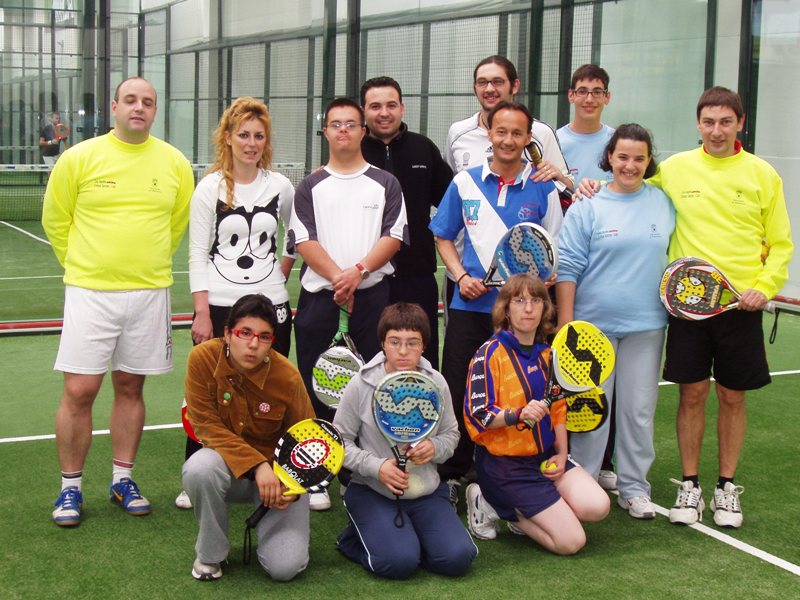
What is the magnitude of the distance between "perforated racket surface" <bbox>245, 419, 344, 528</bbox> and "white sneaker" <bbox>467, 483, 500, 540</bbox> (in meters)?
0.73

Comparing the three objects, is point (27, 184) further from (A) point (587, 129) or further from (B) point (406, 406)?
(B) point (406, 406)

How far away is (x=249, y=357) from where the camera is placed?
A: 13.0ft

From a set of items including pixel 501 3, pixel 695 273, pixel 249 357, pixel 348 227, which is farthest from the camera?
pixel 501 3

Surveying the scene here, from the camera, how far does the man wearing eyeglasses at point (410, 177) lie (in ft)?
16.6

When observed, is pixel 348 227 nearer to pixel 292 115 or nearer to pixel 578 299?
pixel 578 299

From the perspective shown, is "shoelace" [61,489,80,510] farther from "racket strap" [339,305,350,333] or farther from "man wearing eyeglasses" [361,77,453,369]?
"man wearing eyeglasses" [361,77,453,369]

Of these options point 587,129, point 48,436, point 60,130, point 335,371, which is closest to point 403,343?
point 335,371

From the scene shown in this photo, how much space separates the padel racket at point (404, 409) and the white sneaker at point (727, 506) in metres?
1.32

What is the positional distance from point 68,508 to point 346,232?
1.57m

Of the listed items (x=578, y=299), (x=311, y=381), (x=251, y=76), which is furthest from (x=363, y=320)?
(x=251, y=76)

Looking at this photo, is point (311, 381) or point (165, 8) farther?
point (165, 8)

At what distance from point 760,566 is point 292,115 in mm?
8496

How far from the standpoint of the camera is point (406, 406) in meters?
4.12

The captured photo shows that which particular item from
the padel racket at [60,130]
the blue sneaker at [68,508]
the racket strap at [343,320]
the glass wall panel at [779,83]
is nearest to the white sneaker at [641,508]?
the racket strap at [343,320]
